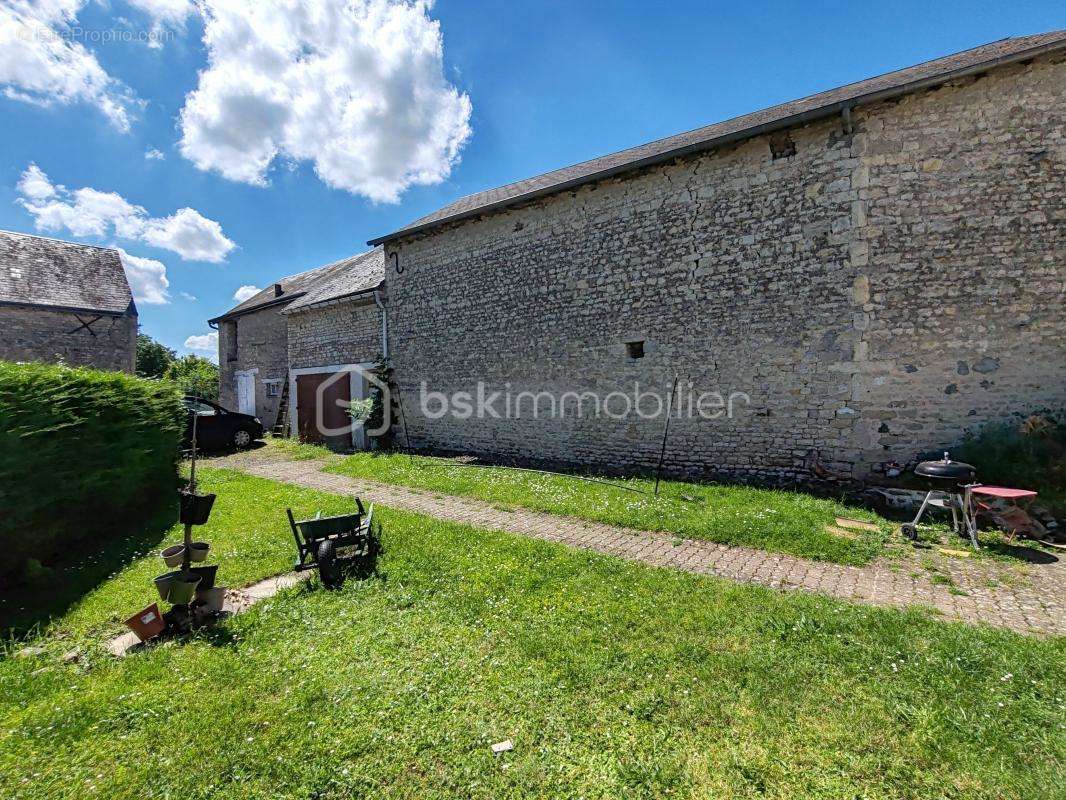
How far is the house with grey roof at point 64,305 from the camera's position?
16.5 m

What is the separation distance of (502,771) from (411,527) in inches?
146

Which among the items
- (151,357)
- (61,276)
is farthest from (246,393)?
(151,357)

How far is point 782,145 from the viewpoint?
736 cm

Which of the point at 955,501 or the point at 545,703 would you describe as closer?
the point at 545,703

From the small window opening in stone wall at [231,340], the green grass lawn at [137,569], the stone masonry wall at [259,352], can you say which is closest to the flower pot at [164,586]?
the green grass lawn at [137,569]

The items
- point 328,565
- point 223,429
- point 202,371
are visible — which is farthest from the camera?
point 202,371

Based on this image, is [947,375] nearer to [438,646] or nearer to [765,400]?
[765,400]

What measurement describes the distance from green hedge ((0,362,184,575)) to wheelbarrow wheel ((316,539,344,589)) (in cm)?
273

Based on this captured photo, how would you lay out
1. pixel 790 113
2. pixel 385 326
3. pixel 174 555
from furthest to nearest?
pixel 385 326 < pixel 790 113 < pixel 174 555

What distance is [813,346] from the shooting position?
282 inches

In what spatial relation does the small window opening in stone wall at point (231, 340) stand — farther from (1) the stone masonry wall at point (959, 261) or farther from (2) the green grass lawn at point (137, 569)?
(1) the stone masonry wall at point (959, 261)

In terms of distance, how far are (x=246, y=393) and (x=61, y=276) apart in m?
8.61

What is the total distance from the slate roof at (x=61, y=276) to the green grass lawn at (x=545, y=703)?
20.2 metres

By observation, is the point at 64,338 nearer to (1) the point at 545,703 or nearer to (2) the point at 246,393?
(2) the point at 246,393
